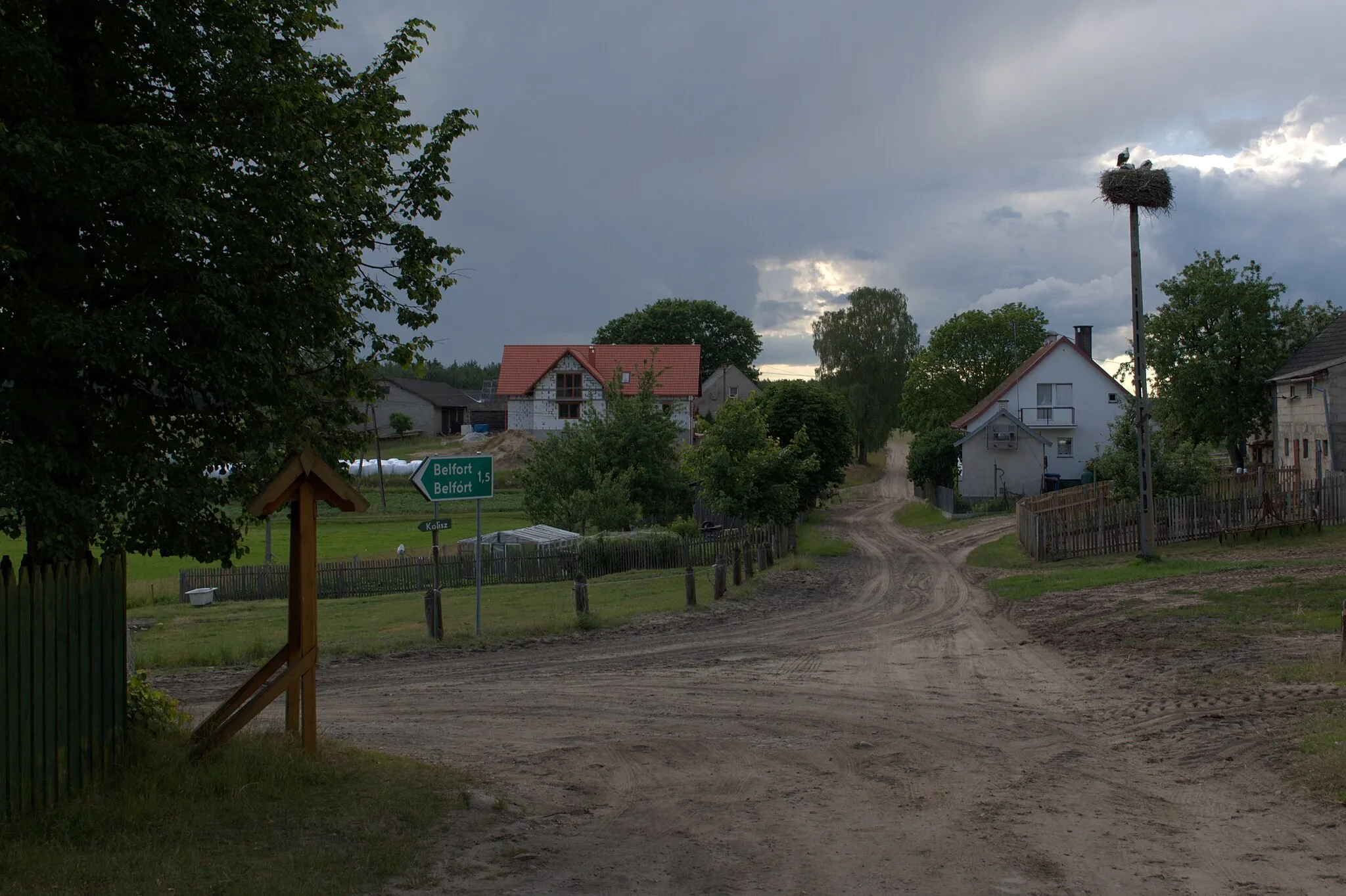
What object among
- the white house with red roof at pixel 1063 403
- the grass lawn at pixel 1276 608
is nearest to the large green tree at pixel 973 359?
the white house with red roof at pixel 1063 403

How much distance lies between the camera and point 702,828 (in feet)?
24.9

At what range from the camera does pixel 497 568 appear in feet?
107

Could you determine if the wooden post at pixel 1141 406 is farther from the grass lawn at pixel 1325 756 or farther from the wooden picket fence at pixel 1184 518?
the grass lawn at pixel 1325 756

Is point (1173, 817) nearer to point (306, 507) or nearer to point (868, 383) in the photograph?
point (306, 507)

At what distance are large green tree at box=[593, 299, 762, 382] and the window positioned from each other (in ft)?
87.4

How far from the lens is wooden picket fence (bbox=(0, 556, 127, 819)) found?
6.77 m

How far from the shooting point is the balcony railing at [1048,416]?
59625 millimetres

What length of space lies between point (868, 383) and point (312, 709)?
78.5 metres

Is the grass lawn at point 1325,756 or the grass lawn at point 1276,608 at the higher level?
the grass lawn at point 1276,608

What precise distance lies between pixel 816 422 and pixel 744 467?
22037 mm

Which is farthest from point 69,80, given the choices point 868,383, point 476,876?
point 868,383

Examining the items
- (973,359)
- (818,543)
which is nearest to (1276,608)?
(818,543)

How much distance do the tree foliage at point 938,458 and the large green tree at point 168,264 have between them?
51.9 metres

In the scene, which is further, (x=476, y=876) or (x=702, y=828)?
(x=702, y=828)
